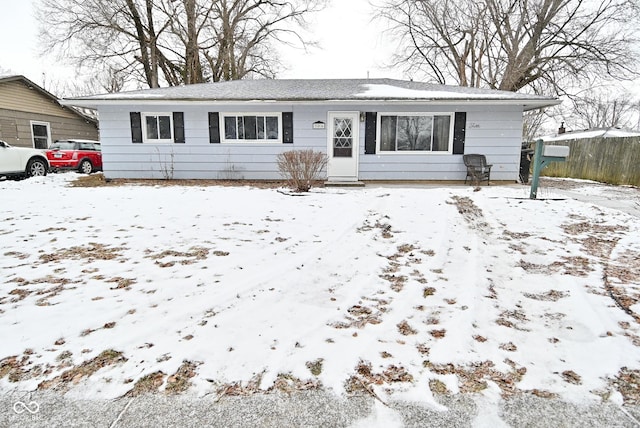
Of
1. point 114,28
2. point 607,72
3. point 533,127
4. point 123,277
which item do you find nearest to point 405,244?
point 123,277

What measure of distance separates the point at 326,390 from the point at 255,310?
949mm

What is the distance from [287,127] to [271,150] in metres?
0.80

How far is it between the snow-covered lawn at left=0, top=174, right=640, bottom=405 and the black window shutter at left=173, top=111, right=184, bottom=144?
5420 mm

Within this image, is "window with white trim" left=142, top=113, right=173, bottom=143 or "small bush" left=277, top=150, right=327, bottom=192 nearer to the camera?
"small bush" left=277, top=150, right=327, bottom=192

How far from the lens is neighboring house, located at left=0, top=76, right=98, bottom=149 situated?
14.0 m

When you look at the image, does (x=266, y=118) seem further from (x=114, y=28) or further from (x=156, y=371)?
(x=114, y=28)

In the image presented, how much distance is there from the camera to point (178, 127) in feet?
33.7

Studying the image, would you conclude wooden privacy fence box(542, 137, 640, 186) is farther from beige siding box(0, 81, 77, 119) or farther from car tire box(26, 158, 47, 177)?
beige siding box(0, 81, 77, 119)

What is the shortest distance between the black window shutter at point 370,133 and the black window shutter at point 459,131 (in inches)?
88.5

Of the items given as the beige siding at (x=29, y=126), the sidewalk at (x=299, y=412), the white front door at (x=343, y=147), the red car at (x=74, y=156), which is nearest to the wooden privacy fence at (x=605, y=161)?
the white front door at (x=343, y=147)

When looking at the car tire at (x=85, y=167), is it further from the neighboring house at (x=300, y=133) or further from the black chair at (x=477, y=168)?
the black chair at (x=477, y=168)

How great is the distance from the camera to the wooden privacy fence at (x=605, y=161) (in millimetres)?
10547

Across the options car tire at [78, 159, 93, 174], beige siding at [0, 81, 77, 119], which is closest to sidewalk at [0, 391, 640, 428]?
car tire at [78, 159, 93, 174]

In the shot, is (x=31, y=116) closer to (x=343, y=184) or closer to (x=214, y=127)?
(x=214, y=127)
